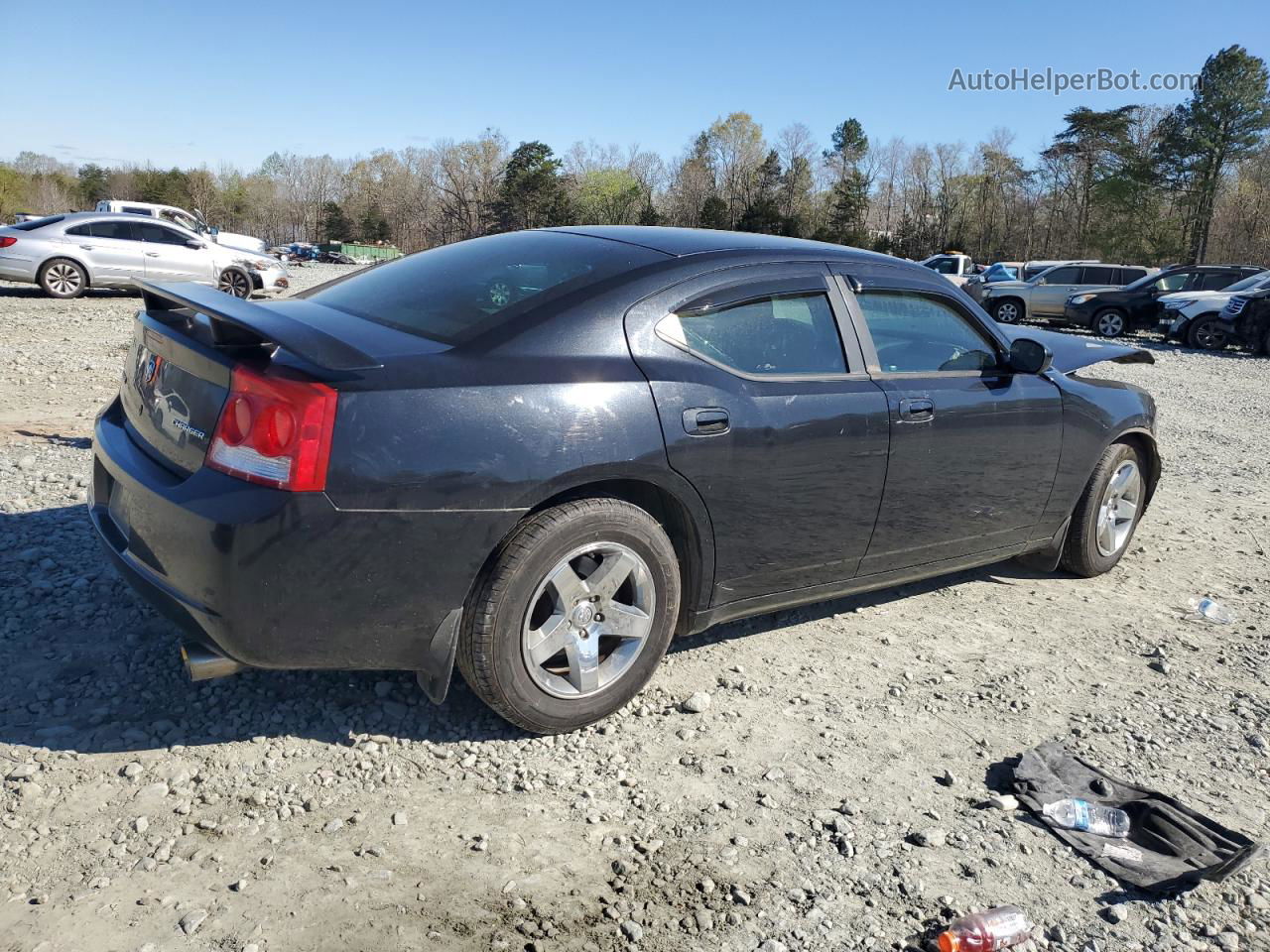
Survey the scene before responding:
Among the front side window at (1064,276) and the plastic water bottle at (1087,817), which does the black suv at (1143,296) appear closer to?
the front side window at (1064,276)

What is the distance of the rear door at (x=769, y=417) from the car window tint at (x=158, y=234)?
16881 mm

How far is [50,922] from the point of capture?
2.28 meters

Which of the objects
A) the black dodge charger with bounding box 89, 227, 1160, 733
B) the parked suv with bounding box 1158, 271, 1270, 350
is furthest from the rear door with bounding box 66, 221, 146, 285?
the parked suv with bounding box 1158, 271, 1270, 350

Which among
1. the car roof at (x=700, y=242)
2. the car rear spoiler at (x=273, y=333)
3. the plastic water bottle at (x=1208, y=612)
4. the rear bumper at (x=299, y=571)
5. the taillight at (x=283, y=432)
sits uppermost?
the car roof at (x=700, y=242)

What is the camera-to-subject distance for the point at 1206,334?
818 inches

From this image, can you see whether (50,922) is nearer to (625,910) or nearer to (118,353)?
(625,910)

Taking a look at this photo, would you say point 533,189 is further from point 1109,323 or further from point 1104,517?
point 1104,517

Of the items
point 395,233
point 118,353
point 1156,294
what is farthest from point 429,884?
point 395,233

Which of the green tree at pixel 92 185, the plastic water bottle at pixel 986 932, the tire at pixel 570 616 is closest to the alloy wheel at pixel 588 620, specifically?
the tire at pixel 570 616

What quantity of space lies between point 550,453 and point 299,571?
31.1 inches

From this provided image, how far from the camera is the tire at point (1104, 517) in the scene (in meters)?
5.04

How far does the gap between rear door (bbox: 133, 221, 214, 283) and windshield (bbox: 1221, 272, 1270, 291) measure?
21074 millimetres

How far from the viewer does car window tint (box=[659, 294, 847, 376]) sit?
3.47 meters

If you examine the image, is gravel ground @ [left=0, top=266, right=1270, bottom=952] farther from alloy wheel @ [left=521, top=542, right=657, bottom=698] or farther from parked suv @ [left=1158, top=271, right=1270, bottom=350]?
parked suv @ [left=1158, top=271, right=1270, bottom=350]
